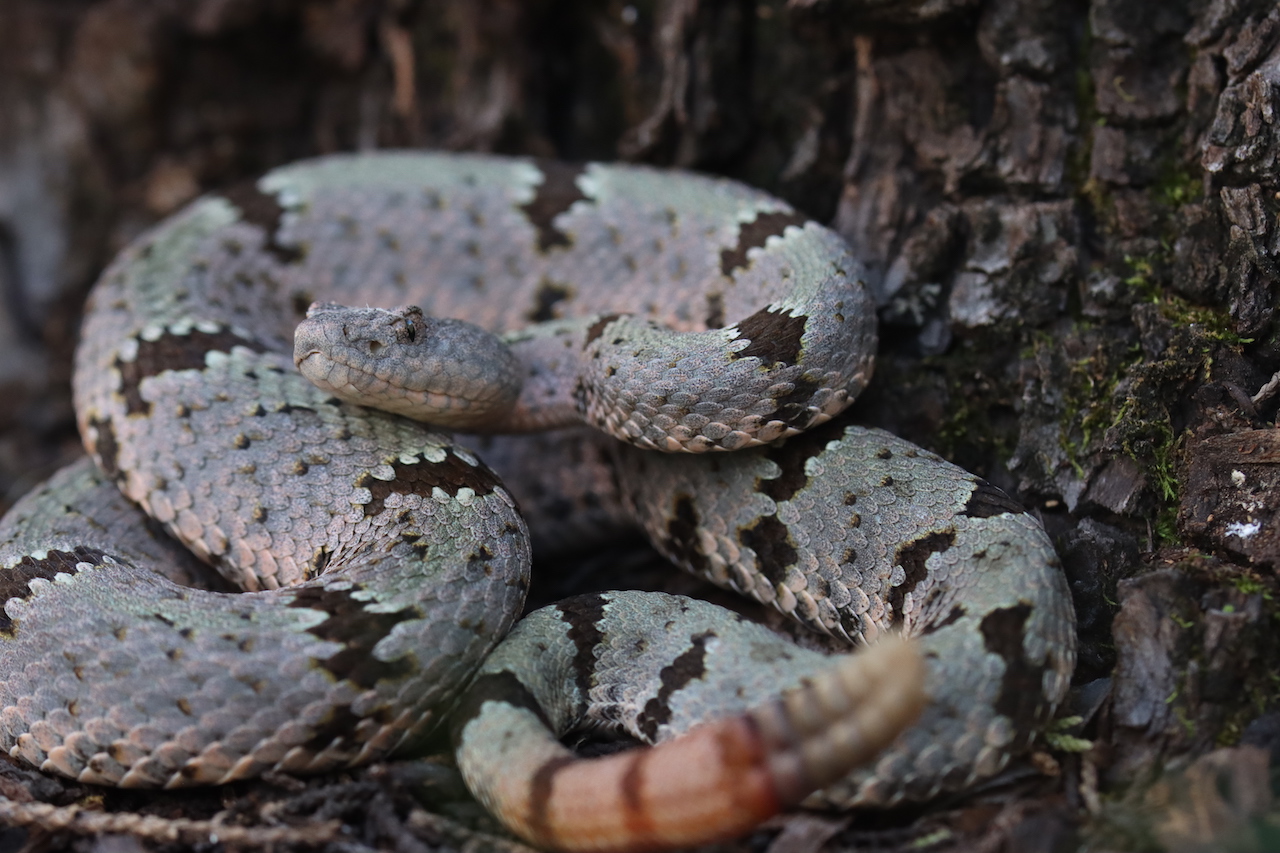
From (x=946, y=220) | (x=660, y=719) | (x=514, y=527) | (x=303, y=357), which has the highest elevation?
(x=946, y=220)

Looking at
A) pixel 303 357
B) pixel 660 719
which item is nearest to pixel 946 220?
pixel 660 719

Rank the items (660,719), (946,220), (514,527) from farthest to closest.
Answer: (946,220)
(514,527)
(660,719)

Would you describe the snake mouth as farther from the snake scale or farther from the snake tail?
the snake tail

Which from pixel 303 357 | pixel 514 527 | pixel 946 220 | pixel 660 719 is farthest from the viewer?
pixel 946 220

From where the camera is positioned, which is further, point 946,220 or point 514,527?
point 946,220

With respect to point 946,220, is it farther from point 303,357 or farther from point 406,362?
point 303,357

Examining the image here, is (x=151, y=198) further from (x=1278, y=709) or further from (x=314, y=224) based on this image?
(x=1278, y=709)
